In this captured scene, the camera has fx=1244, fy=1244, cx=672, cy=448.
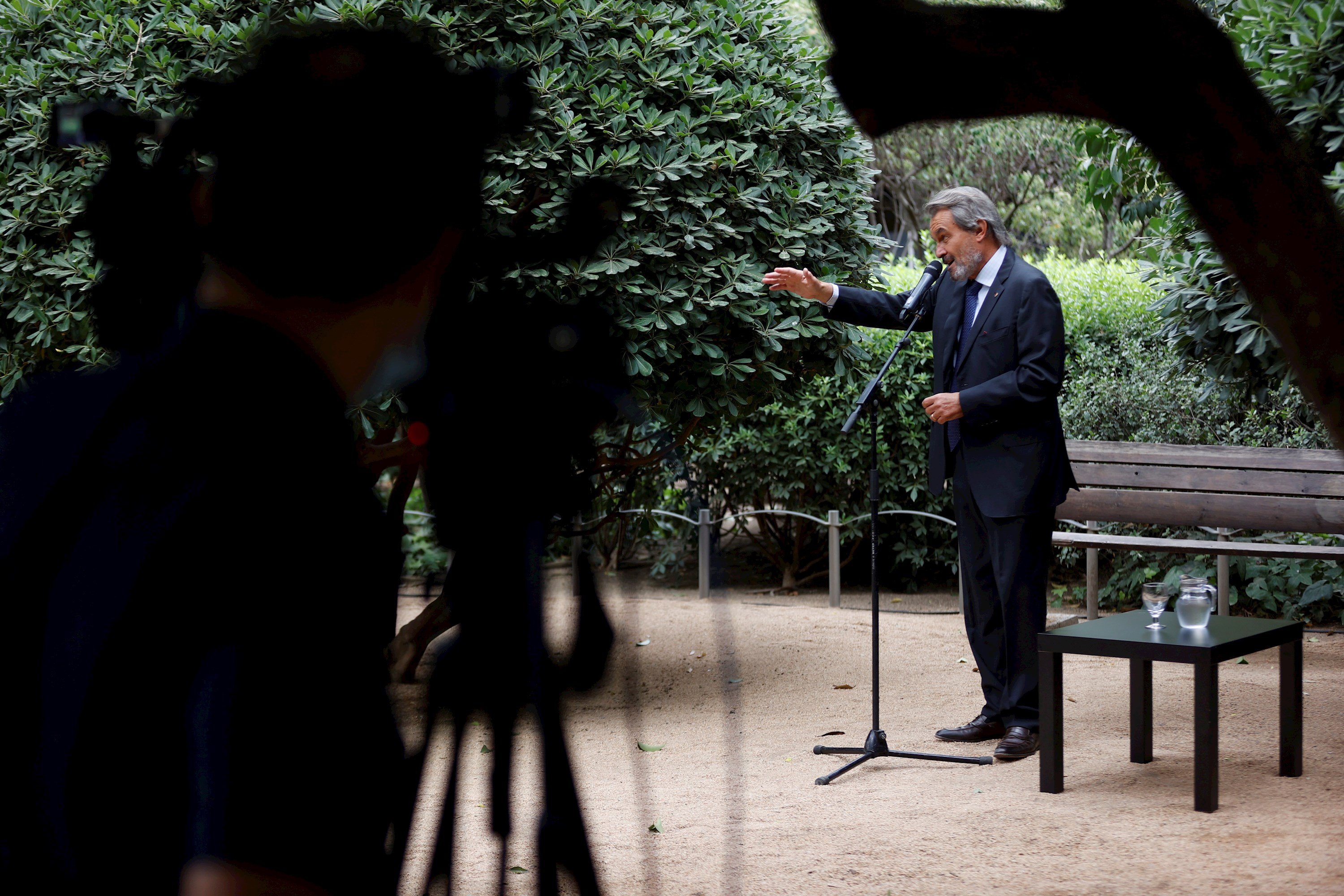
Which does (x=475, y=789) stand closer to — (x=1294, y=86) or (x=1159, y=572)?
(x=1294, y=86)

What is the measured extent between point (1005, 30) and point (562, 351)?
111 centimetres

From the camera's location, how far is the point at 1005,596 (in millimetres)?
4762

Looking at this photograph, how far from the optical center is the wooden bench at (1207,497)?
6.43 m

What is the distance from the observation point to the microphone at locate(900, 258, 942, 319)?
4867mm

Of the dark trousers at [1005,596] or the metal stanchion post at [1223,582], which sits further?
the metal stanchion post at [1223,582]

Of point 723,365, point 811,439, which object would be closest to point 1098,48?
point 723,365

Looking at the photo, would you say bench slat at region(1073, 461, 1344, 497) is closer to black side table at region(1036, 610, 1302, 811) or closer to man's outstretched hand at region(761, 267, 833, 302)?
black side table at region(1036, 610, 1302, 811)

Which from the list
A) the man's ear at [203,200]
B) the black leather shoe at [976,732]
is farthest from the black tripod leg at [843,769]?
the man's ear at [203,200]

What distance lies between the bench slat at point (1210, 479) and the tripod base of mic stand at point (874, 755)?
116 inches

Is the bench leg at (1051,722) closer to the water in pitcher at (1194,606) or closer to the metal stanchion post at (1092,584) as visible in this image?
the water in pitcher at (1194,606)

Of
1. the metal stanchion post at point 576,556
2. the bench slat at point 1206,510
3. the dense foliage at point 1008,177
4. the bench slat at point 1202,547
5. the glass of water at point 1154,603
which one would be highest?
the dense foliage at point 1008,177

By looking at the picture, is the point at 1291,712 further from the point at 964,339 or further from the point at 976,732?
the point at 964,339

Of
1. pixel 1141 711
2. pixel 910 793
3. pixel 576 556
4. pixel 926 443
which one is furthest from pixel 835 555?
pixel 576 556

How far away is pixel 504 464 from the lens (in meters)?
1.19
